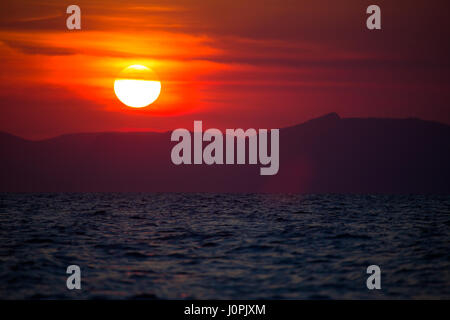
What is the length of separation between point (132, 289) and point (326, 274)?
630 cm

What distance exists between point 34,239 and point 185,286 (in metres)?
14.6

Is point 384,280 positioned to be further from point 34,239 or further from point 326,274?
point 34,239

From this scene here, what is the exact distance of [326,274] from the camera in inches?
764

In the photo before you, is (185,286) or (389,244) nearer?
(185,286)
